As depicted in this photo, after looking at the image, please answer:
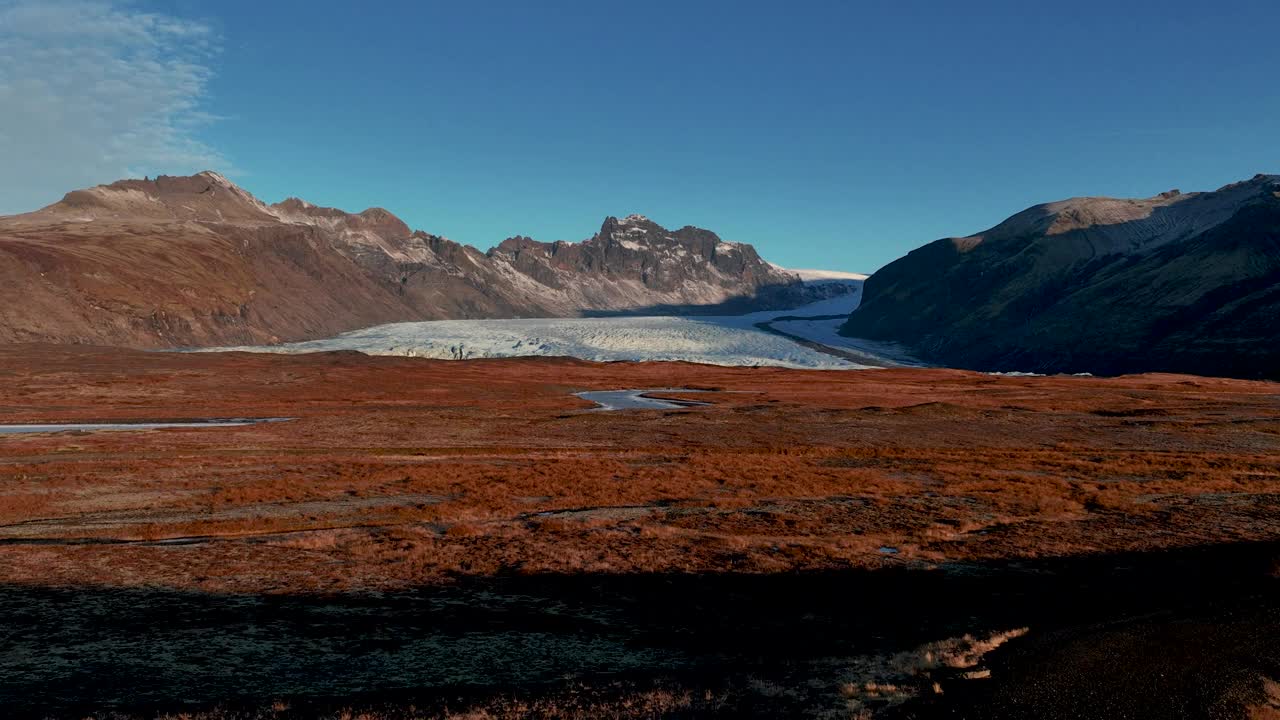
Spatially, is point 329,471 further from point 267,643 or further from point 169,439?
point 267,643

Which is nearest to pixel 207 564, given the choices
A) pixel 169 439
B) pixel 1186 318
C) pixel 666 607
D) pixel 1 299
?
pixel 666 607

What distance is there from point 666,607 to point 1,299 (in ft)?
630

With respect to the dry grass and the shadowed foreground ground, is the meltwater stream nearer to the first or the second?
the dry grass

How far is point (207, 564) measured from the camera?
74.9 feet

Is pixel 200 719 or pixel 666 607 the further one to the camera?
pixel 666 607

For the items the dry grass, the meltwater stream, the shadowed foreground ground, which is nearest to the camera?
the shadowed foreground ground

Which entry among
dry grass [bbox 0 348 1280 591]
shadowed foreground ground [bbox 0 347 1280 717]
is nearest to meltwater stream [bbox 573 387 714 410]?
dry grass [bbox 0 348 1280 591]

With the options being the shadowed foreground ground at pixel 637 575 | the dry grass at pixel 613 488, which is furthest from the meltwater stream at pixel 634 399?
the shadowed foreground ground at pixel 637 575

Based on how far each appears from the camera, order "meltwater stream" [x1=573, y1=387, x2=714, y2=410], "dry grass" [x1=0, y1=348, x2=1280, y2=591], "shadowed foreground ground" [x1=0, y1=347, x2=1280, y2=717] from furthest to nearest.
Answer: "meltwater stream" [x1=573, y1=387, x2=714, y2=410] → "dry grass" [x1=0, y1=348, x2=1280, y2=591] → "shadowed foreground ground" [x1=0, y1=347, x2=1280, y2=717]

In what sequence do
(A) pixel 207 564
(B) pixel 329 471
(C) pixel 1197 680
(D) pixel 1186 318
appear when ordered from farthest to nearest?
(D) pixel 1186 318, (B) pixel 329 471, (A) pixel 207 564, (C) pixel 1197 680

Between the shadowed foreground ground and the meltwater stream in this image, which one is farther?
the meltwater stream

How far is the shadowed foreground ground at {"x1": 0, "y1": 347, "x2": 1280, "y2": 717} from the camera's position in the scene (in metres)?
13.6

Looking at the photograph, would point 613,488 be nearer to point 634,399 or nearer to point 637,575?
point 637,575

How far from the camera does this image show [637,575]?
2252cm
